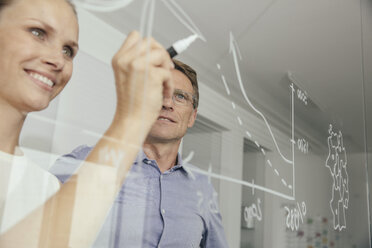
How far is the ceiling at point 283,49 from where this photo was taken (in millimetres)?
652

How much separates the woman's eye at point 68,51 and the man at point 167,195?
4.2 inches

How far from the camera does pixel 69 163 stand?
0.46 m

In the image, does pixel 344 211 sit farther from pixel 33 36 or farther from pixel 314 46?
pixel 33 36

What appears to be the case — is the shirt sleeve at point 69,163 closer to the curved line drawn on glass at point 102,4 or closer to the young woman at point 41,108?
the young woman at point 41,108

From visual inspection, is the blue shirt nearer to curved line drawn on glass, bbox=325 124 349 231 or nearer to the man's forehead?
the man's forehead

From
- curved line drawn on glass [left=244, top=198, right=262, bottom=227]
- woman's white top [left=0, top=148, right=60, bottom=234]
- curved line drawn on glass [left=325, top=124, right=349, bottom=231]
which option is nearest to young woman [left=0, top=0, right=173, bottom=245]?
woman's white top [left=0, top=148, right=60, bottom=234]

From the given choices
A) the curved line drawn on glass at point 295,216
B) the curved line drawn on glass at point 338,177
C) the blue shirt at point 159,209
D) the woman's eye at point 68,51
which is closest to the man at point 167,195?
the blue shirt at point 159,209

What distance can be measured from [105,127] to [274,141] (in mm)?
534

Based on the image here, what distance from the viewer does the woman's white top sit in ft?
1.29

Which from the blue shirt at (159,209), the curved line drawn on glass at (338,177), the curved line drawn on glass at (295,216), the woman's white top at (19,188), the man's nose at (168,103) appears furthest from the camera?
the curved line drawn on glass at (338,177)

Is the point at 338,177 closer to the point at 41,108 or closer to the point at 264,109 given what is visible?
the point at 264,109

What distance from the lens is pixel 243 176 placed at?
2.61ft

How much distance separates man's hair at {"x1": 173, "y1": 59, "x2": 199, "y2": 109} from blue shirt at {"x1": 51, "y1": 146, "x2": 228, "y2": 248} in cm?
11

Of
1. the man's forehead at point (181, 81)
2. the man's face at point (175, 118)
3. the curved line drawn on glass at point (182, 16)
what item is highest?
the curved line drawn on glass at point (182, 16)
